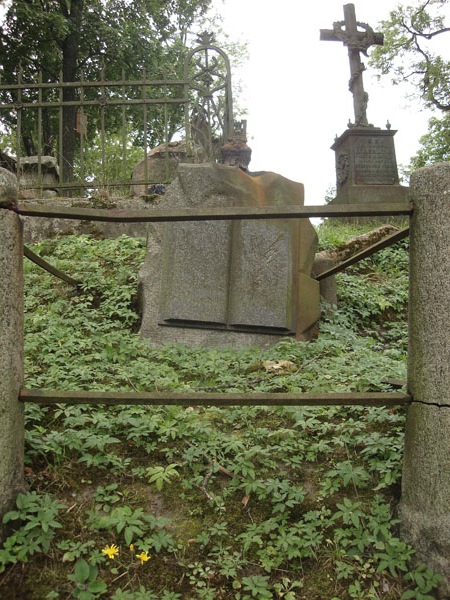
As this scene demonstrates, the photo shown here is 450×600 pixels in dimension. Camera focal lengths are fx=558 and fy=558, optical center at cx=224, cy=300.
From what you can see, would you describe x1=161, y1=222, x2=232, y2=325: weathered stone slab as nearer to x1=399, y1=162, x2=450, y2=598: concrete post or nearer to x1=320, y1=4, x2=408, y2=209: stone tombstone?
x1=399, y1=162, x2=450, y2=598: concrete post

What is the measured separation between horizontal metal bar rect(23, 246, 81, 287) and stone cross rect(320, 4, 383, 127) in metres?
9.24

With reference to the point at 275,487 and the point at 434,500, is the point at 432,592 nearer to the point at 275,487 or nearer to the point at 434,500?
the point at 434,500

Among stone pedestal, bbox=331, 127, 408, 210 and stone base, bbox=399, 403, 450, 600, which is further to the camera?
stone pedestal, bbox=331, 127, 408, 210

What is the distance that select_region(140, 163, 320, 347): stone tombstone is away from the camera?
422 cm

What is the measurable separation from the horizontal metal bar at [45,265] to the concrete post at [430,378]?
5.43ft

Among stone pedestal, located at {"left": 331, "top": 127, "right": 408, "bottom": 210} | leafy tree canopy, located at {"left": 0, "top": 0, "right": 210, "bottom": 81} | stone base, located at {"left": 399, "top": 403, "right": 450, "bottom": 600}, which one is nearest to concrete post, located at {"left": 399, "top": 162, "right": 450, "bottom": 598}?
stone base, located at {"left": 399, "top": 403, "right": 450, "bottom": 600}

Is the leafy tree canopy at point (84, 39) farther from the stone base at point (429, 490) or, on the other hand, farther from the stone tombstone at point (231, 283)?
the stone base at point (429, 490)

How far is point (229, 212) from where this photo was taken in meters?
2.17

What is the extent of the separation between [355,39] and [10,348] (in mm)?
12215

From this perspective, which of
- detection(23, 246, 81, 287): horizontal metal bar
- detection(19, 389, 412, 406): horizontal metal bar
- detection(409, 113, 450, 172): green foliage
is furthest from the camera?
detection(409, 113, 450, 172): green foliage

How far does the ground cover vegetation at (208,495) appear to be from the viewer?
1944 millimetres

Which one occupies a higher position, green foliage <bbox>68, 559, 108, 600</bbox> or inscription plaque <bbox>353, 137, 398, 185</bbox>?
inscription plaque <bbox>353, 137, 398, 185</bbox>

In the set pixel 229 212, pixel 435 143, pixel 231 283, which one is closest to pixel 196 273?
pixel 231 283

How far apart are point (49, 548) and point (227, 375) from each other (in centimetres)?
161
